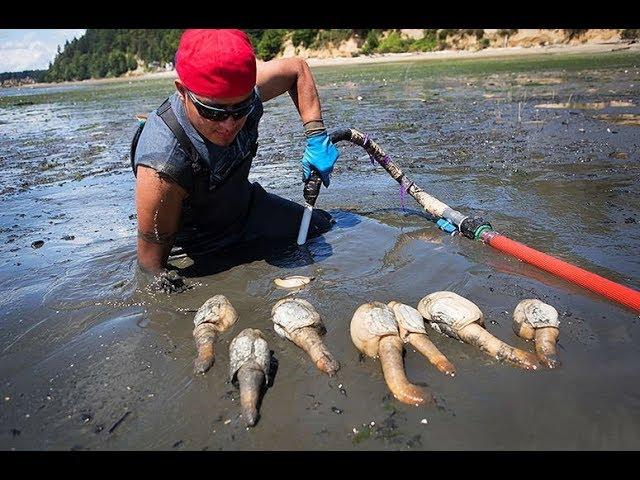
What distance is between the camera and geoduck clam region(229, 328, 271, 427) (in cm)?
219

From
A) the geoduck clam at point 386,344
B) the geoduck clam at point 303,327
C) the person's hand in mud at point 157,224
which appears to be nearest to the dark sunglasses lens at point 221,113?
the person's hand in mud at point 157,224

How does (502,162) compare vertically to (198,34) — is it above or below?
below

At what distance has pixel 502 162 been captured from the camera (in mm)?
6738

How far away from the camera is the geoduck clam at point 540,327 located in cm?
239

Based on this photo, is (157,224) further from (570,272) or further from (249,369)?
(570,272)

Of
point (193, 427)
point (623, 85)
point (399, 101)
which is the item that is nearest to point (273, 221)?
point (193, 427)

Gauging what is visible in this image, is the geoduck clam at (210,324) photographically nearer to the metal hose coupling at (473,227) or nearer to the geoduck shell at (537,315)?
the geoduck shell at (537,315)

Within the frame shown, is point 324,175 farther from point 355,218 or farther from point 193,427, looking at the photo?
point 193,427

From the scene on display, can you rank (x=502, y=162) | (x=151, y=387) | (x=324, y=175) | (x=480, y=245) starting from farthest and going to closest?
1. (x=502, y=162)
2. (x=324, y=175)
3. (x=480, y=245)
4. (x=151, y=387)

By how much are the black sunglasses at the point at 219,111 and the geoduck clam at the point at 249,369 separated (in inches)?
55.3

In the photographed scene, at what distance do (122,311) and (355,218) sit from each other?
2574 millimetres

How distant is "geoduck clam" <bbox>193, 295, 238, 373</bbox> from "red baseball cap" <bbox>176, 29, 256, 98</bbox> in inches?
52.0

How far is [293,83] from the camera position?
454 centimetres

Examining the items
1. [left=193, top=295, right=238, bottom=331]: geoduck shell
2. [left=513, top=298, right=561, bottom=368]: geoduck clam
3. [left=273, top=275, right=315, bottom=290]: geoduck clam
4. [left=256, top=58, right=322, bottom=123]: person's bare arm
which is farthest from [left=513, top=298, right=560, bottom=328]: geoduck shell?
[left=256, top=58, right=322, bottom=123]: person's bare arm
